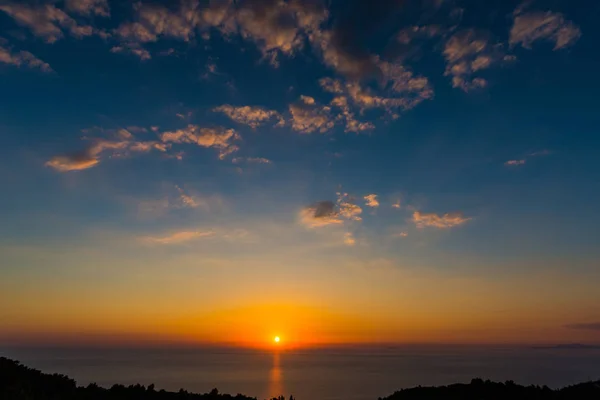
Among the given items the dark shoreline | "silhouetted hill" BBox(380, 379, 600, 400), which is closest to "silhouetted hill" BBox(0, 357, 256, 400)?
the dark shoreline

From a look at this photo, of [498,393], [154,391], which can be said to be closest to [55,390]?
[154,391]

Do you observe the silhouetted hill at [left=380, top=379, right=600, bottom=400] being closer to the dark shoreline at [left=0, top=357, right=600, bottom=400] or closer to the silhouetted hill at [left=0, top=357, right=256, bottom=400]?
the dark shoreline at [left=0, top=357, right=600, bottom=400]

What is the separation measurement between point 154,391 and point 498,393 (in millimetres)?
18999

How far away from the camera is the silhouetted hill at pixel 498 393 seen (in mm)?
20328

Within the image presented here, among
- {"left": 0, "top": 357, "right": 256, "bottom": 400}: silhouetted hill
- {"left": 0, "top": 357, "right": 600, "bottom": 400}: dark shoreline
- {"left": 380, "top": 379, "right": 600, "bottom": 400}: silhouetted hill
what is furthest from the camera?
{"left": 380, "top": 379, "right": 600, "bottom": 400}: silhouetted hill

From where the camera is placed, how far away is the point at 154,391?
20.3 meters

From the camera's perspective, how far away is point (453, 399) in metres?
20.3

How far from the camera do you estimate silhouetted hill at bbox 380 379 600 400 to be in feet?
66.7

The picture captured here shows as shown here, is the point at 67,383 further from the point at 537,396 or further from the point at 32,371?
the point at 537,396

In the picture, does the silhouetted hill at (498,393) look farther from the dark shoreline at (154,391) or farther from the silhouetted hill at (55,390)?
the silhouetted hill at (55,390)

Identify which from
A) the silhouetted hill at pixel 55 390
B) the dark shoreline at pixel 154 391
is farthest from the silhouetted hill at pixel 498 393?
the silhouetted hill at pixel 55 390

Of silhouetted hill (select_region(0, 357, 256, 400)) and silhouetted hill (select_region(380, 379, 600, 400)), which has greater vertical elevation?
silhouetted hill (select_region(0, 357, 256, 400))

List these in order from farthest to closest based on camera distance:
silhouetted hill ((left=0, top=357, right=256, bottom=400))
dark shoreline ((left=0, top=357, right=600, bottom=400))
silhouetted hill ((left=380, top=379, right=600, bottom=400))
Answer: silhouetted hill ((left=380, top=379, right=600, bottom=400))
dark shoreline ((left=0, top=357, right=600, bottom=400))
silhouetted hill ((left=0, top=357, right=256, bottom=400))

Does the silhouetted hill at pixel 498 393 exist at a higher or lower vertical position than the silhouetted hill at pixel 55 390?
lower
